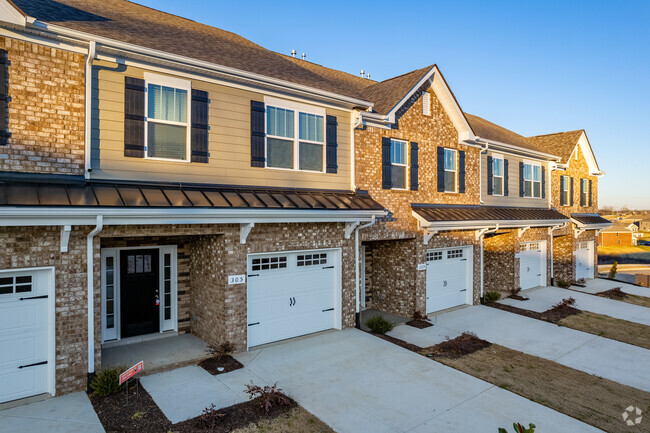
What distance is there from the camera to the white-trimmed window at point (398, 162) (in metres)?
12.8

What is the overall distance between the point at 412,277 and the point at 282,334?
16.3ft

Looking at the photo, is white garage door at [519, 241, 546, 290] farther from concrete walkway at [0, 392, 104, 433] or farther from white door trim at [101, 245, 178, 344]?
concrete walkway at [0, 392, 104, 433]

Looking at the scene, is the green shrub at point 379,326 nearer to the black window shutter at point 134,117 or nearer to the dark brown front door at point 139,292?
the dark brown front door at point 139,292

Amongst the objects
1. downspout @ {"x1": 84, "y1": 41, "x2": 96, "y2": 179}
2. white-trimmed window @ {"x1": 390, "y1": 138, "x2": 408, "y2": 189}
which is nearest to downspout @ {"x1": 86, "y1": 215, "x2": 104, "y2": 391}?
downspout @ {"x1": 84, "y1": 41, "x2": 96, "y2": 179}

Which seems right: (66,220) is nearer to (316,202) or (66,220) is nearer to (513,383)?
(316,202)

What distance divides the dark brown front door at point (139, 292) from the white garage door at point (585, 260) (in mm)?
21918

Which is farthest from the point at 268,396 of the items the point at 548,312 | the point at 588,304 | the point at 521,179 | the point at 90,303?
the point at 521,179

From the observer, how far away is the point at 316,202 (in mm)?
9953

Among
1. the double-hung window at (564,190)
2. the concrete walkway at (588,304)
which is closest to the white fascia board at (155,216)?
the concrete walkway at (588,304)

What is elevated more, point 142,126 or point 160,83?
point 160,83

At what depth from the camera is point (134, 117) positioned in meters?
7.96

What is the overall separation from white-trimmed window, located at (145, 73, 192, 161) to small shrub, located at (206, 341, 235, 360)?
430 cm

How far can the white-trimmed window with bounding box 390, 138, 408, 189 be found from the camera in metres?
12.8

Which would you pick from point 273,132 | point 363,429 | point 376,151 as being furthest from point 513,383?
point 273,132
